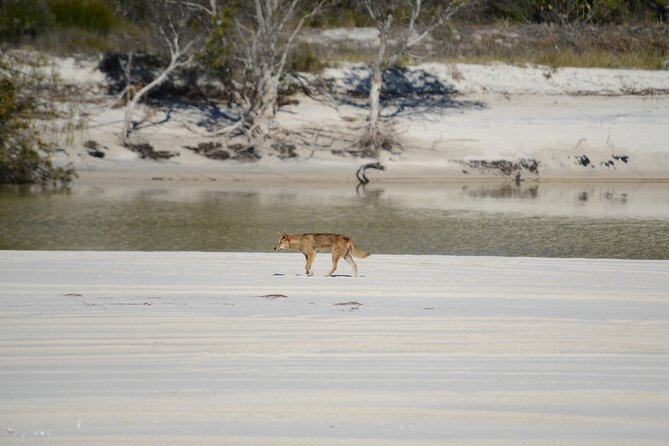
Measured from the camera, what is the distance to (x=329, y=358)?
6418 mm

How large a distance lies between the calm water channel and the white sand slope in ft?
12.7

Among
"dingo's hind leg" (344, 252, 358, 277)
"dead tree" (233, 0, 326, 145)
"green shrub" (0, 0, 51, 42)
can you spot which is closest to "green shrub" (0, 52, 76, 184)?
"dead tree" (233, 0, 326, 145)

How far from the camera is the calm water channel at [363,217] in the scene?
44.8 feet

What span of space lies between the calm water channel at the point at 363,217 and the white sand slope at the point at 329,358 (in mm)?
3878

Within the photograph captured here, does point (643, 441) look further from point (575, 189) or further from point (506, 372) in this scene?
point (575, 189)

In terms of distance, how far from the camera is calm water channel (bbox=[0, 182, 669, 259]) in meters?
13.6

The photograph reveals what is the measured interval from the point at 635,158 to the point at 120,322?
57.1 feet

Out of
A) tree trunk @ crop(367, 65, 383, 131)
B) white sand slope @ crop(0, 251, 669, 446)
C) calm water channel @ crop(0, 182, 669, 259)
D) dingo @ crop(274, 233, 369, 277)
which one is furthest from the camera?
tree trunk @ crop(367, 65, 383, 131)

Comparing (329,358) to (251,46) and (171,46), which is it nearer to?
(171,46)

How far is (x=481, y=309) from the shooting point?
795 centimetres

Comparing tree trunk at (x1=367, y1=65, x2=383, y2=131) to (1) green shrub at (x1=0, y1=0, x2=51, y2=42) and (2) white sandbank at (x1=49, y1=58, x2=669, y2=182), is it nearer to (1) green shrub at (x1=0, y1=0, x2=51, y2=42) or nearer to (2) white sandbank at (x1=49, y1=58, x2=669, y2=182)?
(2) white sandbank at (x1=49, y1=58, x2=669, y2=182)

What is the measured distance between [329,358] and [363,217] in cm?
1029

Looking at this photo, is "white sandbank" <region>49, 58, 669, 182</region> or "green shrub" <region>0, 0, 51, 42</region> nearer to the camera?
"white sandbank" <region>49, 58, 669, 182</region>

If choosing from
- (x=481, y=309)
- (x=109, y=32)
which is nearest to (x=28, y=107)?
(x=109, y=32)
